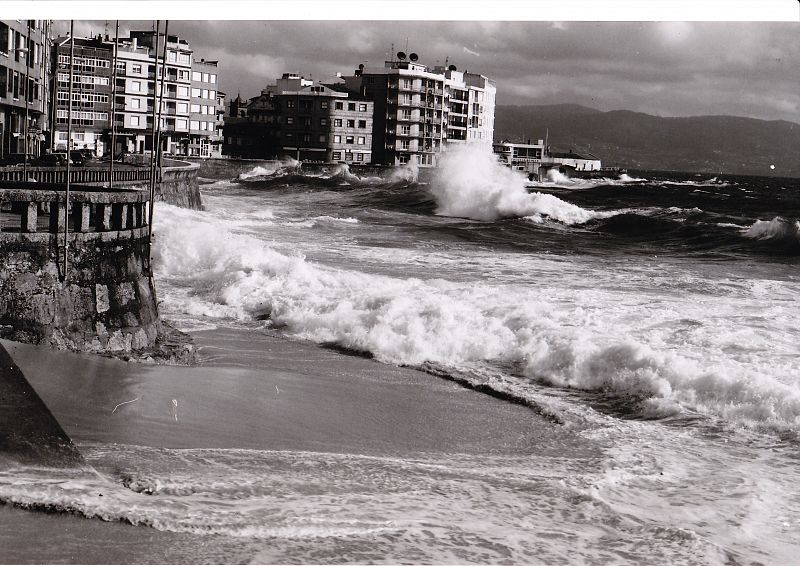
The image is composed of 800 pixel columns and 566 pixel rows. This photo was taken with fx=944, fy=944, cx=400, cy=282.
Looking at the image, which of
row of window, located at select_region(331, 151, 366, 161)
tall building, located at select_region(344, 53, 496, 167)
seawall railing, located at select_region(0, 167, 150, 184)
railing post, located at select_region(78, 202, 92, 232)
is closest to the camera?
railing post, located at select_region(78, 202, 92, 232)

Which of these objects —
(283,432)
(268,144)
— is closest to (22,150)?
(283,432)

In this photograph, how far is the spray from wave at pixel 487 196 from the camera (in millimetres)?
34281

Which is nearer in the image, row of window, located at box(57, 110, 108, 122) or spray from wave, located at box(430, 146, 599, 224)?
spray from wave, located at box(430, 146, 599, 224)

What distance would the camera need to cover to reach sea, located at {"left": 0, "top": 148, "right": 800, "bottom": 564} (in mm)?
4926

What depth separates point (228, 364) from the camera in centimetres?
883

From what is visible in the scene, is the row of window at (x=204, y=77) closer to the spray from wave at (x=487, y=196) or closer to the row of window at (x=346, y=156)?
the row of window at (x=346, y=156)

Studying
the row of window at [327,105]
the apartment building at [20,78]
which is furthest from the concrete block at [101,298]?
the row of window at [327,105]

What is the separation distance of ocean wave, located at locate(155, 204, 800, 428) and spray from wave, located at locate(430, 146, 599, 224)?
19.8 meters

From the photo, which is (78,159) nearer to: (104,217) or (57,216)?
(104,217)

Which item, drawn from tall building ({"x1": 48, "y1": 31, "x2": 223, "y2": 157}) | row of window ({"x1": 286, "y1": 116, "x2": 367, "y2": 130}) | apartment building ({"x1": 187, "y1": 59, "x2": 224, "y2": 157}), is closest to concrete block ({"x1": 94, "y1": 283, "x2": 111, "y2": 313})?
tall building ({"x1": 48, "y1": 31, "x2": 223, "y2": 157})

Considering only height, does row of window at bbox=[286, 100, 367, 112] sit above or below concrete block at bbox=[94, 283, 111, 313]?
above

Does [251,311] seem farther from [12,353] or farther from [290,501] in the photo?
[290,501]

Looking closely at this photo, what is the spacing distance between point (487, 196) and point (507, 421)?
3052 cm

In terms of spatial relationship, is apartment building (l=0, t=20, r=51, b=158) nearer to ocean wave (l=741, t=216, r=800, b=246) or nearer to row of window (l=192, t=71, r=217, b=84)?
ocean wave (l=741, t=216, r=800, b=246)
